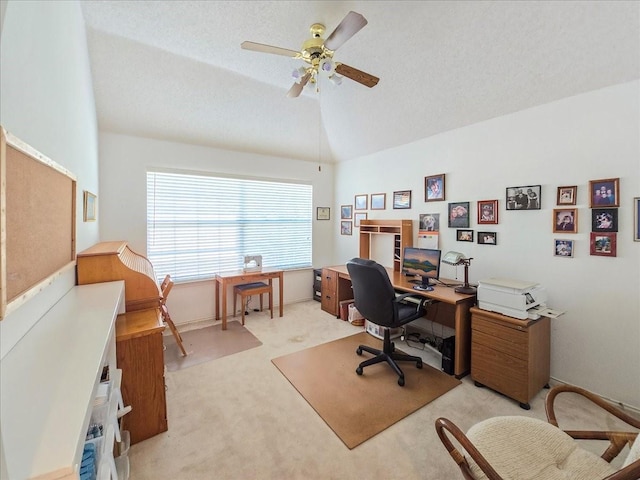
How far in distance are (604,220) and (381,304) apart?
1918 millimetres

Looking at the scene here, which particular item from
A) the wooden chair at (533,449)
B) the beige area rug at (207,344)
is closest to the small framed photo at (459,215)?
the wooden chair at (533,449)

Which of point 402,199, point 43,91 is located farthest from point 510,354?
point 43,91

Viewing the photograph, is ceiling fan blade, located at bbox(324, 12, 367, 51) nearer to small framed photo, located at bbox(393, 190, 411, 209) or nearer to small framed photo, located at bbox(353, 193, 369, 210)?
small framed photo, located at bbox(393, 190, 411, 209)

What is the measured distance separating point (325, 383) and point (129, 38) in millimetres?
3628

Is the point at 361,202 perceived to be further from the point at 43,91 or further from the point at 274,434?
the point at 43,91

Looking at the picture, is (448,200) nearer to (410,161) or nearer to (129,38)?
(410,161)

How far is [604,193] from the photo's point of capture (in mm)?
2174

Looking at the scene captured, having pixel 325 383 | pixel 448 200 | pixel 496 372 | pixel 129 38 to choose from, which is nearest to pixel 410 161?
pixel 448 200

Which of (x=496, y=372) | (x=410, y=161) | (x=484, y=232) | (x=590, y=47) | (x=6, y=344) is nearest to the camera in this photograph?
(x=6, y=344)

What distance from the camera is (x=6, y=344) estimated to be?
2.75 feet

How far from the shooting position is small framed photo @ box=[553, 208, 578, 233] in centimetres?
233

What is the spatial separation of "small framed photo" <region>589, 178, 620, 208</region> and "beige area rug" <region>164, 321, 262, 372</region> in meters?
3.53

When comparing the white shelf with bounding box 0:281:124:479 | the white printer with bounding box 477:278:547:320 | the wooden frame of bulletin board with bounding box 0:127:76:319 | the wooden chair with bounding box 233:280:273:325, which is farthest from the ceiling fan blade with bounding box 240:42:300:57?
the wooden chair with bounding box 233:280:273:325

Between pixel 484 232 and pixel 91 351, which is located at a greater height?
pixel 484 232
